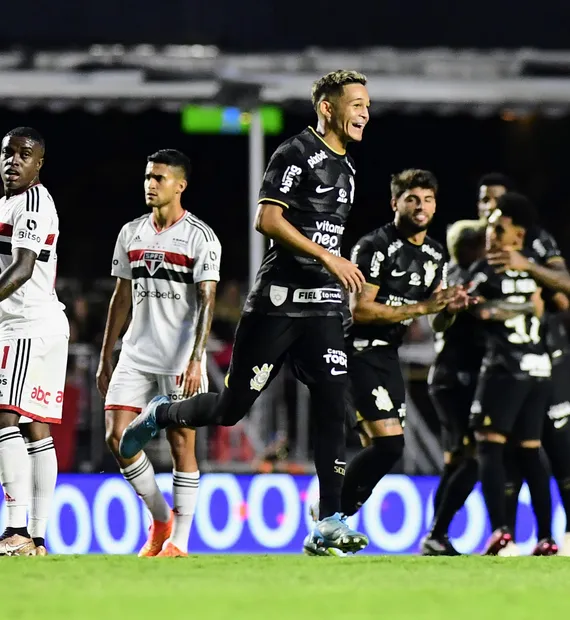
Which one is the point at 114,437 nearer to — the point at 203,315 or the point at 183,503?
the point at 183,503

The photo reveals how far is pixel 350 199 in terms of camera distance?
751 centimetres

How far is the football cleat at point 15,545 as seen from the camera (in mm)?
7207

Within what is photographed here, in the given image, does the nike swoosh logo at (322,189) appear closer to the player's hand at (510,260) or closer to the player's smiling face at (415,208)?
the player's smiling face at (415,208)

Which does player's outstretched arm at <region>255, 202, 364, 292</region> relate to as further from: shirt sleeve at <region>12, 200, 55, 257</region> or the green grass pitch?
the green grass pitch

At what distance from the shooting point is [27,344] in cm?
740

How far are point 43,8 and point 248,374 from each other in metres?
10.1

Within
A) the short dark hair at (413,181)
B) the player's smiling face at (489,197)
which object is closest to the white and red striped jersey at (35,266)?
the short dark hair at (413,181)

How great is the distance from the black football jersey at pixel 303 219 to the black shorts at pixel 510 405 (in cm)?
204

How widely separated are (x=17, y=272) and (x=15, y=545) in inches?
50.4

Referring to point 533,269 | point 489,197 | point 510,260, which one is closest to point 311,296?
point 510,260

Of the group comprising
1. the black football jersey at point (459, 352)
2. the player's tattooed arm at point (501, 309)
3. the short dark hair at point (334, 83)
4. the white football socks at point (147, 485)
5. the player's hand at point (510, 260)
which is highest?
the short dark hair at point (334, 83)

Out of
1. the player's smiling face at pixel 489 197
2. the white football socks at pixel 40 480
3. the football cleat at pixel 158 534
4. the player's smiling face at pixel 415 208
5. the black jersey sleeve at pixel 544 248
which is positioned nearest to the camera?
the white football socks at pixel 40 480

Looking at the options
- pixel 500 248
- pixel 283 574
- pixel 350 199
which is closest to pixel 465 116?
pixel 500 248

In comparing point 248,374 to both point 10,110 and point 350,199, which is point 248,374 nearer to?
point 350,199
